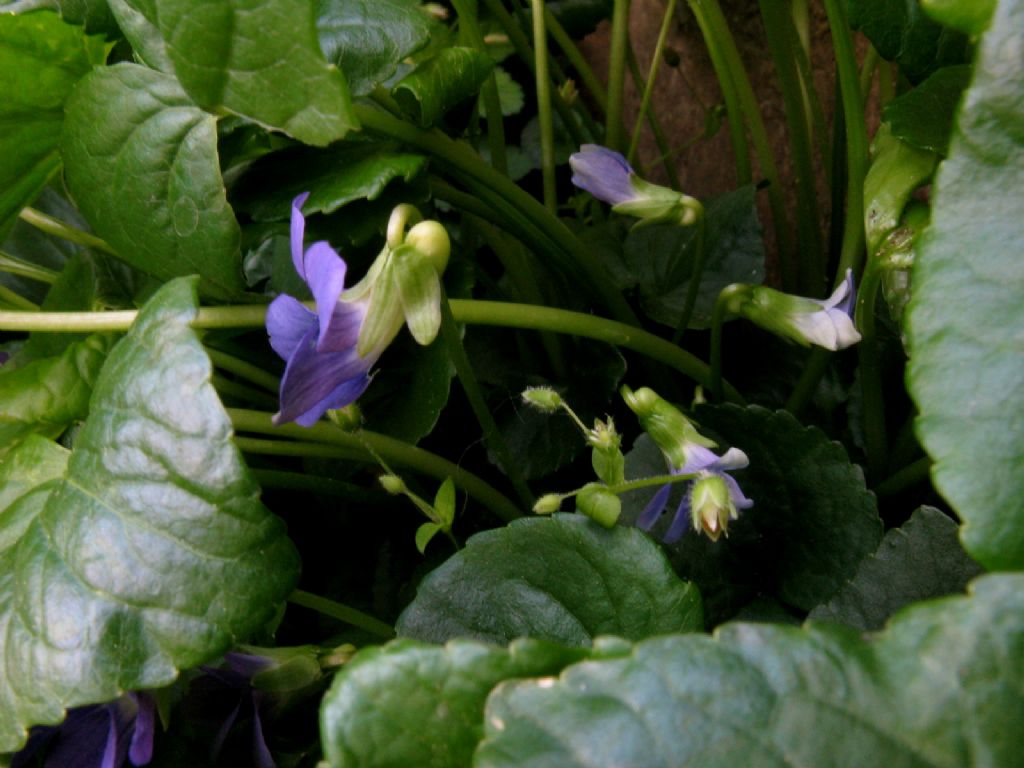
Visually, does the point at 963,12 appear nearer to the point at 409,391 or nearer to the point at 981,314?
the point at 981,314

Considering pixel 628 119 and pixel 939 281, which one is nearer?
pixel 939 281

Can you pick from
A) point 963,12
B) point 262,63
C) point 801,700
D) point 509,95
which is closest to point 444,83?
point 262,63

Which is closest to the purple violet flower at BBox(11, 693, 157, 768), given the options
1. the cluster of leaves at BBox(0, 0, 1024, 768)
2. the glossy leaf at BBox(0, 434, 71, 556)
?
the cluster of leaves at BBox(0, 0, 1024, 768)

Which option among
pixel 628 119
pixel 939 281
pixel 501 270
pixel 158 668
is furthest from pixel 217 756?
pixel 628 119

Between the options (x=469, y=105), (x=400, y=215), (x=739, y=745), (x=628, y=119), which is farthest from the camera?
(x=628, y=119)

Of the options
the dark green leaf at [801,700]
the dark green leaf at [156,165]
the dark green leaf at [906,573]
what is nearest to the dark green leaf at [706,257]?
the dark green leaf at [906,573]

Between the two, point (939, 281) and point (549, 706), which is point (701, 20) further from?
point (549, 706)
